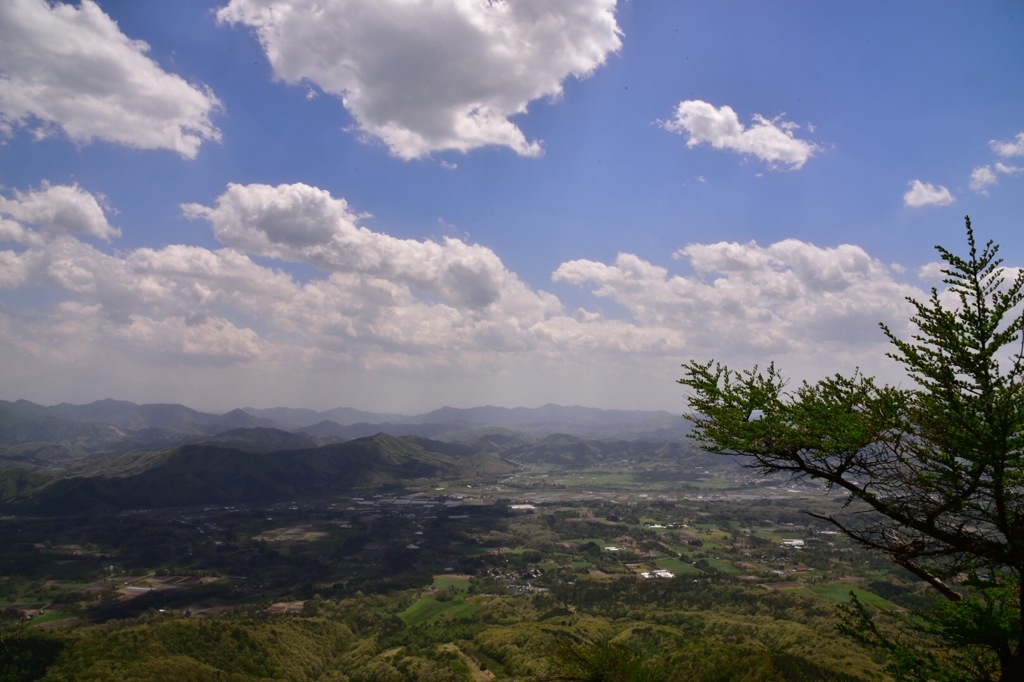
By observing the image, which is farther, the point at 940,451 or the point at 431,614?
the point at 431,614

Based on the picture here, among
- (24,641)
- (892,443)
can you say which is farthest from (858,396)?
(24,641)

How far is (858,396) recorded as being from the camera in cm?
1475

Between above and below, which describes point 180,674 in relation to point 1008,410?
below

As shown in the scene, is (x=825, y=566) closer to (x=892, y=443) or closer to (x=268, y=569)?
(x=268, y=569)

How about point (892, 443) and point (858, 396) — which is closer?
point (892, 443)

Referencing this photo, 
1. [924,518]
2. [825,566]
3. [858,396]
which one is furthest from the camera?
[825,566]

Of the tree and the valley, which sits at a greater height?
the tree

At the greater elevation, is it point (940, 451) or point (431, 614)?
point (940, 451)

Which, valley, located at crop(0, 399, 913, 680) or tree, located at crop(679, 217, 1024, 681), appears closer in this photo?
tree, located at crop(679, 217, 1024, 681)

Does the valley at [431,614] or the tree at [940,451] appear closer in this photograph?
the tree at [940,451]

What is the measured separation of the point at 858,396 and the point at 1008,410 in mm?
3884

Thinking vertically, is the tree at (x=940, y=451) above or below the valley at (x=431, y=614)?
above

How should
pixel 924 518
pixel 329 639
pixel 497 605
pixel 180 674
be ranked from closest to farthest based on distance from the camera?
pixel 924 518
pixel 180 674
pixel 329 639
pixel 497 605

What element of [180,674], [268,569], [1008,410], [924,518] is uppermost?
[1008,410]
